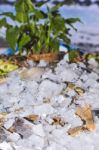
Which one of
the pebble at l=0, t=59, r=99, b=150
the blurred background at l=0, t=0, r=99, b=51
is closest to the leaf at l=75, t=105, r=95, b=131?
the pebble at l=0, t=59, r=99, b=150

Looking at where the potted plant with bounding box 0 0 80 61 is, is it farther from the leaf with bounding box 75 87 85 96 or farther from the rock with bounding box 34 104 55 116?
the rock with bounding box 34 104 55 116

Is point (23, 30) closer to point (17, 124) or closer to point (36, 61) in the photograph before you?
point (36, 61)

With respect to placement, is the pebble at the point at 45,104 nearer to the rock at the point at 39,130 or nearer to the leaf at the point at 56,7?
the rock at the point at 39,130

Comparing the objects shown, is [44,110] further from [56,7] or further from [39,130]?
[56,7]

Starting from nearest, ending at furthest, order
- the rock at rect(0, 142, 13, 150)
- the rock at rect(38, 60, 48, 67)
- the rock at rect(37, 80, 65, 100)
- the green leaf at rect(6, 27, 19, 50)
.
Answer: the rock at rect(0, 142, 13, 150)
the rock at rect(37, 80, 65, 100)
the rock at rect(38, 60, 48, 67)
the green leaf at rect(6, 27, 19, 50)

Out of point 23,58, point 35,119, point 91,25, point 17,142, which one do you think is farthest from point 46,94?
point 91,25

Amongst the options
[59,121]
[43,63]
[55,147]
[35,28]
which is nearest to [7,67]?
[43,63]

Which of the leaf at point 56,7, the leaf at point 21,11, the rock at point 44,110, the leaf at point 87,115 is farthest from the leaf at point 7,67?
the leaf at point 87,115
